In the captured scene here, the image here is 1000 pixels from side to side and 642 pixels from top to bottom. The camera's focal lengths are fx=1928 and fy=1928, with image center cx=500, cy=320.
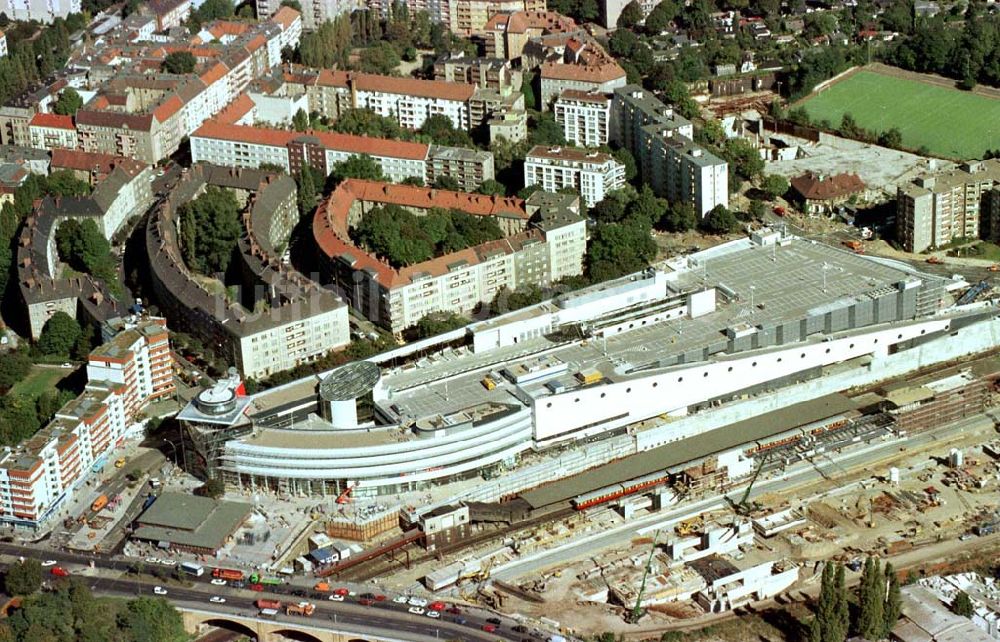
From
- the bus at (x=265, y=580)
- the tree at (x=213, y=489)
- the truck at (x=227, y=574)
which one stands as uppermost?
the tree at (x=213, y=489)

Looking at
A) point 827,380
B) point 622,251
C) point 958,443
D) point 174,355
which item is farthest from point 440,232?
point 958,443

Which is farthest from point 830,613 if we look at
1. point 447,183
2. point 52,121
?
point 52,121

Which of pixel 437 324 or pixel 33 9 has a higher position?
pixel 33 9

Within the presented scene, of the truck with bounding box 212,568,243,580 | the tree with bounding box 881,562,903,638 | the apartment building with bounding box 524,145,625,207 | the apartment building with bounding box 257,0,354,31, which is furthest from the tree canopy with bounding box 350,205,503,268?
the apartment building with bounding box 257,0,354,31

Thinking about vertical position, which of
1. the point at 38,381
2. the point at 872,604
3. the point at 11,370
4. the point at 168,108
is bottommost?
the point at 872,604

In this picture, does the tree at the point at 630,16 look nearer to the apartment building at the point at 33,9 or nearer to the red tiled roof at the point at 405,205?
the red tiled roof at the point at 405,205

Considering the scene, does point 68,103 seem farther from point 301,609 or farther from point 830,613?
point 830,613

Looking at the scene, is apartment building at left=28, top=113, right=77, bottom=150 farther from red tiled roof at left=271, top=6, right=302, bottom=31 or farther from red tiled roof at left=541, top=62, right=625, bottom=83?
red tiled roof at left=541, top=62, right=625, bottom=83

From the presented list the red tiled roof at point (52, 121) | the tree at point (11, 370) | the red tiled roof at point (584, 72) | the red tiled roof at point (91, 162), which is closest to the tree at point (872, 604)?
the tree at point (11, 370)
